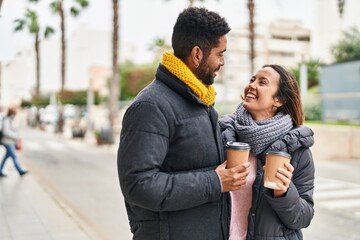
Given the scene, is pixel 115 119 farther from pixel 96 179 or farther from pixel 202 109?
pixel 202 109

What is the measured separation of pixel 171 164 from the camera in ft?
6.02

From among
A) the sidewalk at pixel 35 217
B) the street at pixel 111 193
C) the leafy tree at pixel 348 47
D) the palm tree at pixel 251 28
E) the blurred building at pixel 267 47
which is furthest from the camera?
the blurred building at pixel 267 47

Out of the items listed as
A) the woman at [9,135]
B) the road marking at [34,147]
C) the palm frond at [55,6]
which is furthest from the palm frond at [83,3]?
the woman at [9,135]

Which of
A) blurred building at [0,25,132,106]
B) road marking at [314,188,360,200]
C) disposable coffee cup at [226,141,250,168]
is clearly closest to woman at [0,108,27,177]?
road marking at [314,188,360,200]

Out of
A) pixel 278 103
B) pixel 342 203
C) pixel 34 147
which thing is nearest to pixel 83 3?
pixel 34 147

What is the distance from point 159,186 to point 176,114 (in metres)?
0.28

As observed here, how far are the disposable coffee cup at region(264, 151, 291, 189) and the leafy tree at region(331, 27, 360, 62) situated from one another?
26.0m

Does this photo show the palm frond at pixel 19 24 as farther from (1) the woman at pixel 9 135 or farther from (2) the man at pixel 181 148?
(2) the man at pixel 181 148

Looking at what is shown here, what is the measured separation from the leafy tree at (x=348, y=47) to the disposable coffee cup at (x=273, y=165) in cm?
2600

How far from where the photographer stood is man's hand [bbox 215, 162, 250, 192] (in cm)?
180

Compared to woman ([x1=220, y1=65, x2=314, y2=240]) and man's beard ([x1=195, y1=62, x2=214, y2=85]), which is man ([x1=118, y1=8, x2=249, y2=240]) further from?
woman ([x1=220, y1=65, x2=314, y2=240])

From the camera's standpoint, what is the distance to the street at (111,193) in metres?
6.78

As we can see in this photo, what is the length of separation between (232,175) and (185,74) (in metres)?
0.43

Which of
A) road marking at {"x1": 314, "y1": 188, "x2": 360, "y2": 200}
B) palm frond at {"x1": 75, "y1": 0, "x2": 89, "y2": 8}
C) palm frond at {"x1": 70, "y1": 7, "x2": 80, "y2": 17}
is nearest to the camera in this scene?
road marking at {"x1": 314, "y1": 188, "x2": 360, "y2": 200}
